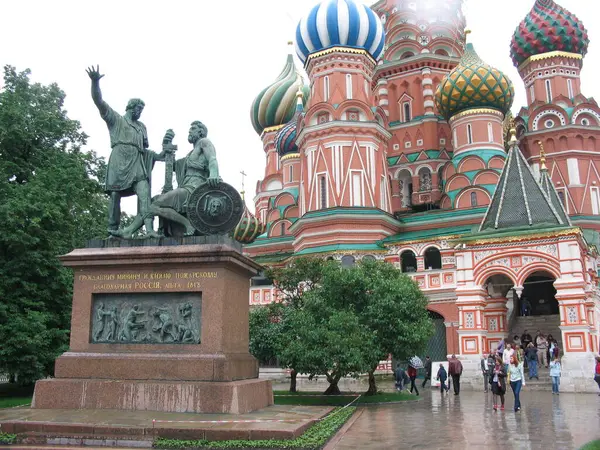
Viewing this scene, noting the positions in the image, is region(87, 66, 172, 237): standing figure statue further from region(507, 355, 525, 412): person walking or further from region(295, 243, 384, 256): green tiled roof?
region(295, 243, 384, 256): green tiled roof

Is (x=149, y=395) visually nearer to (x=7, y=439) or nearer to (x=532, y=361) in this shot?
(x=7, y=439)

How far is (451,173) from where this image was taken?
36.3m

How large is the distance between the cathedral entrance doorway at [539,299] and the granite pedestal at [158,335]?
69.5 feet

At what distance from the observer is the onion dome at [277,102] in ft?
164

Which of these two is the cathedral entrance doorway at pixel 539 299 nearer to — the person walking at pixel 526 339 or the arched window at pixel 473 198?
the person walking at pixel 526 339

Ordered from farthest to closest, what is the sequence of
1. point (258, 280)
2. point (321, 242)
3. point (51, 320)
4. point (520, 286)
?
point (258, 280) → point (321, 242) → point (520, 286) → point (51, 320)

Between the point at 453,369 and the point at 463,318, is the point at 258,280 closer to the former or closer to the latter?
the point at 463,318

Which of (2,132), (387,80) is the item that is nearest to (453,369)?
(2,132)

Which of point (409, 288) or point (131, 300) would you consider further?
point (409, 288)

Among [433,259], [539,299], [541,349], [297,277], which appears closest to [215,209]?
[297,277]

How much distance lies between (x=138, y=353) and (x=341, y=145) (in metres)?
24.6

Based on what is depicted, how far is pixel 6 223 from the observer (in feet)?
59.3

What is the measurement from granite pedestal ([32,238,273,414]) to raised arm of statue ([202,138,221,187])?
1078mm

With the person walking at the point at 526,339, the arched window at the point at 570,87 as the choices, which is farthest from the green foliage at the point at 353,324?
the arched window at the point at 570,87
